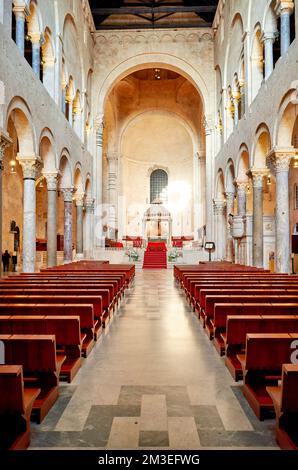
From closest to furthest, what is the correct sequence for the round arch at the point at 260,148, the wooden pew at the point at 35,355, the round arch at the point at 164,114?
the wooden pew at the point at 35,355 → the round arch at the point at 260,148 → the round arch at the point at 164,114

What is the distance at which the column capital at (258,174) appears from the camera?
15.3 metres

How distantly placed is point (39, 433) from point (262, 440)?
161cm

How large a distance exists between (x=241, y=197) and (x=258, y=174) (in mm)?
2816

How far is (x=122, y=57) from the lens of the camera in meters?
25.0

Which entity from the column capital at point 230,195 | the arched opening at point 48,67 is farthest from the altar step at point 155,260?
the arched opening at point 48,67

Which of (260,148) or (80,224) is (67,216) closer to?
(80,224)

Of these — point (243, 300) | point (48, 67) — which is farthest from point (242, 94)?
point (243, 300)

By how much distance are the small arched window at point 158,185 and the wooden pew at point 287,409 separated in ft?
116

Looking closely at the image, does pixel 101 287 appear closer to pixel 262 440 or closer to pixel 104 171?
pixel 262 440

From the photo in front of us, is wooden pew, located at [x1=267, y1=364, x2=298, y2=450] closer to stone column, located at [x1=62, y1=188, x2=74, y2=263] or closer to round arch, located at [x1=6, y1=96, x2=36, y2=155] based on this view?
round arch, located at [x1=6, y1=96, x2=36, y2=155]

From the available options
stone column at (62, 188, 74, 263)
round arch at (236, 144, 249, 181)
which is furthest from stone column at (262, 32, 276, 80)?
stone column at (62, 188, 74, 263)

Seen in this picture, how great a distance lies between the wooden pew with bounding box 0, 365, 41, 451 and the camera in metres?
2.32

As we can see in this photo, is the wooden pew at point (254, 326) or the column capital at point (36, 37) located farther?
the column capital at point (36, 37)

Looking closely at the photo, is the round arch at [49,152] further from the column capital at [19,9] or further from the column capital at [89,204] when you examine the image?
the column capital at [89,204]
